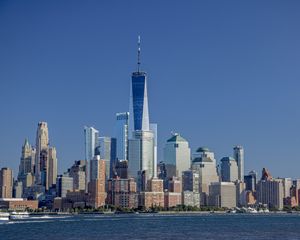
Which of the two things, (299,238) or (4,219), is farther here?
(4,219)

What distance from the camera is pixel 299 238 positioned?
232ft

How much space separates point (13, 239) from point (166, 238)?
54.7 ft

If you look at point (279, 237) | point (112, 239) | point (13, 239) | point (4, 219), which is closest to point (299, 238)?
point (279, 237)

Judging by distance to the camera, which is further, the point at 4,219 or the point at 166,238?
the point at 4,219

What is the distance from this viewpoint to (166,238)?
71500mm

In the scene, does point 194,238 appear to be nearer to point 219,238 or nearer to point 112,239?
point 219,238

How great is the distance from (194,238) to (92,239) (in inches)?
432

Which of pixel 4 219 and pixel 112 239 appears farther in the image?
pixel 4 219

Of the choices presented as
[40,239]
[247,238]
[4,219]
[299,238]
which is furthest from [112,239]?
[4,219]

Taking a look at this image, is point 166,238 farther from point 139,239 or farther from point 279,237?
point 279,237

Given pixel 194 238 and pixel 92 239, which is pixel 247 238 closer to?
pixel 194 238

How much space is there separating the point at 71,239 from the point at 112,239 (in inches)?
169

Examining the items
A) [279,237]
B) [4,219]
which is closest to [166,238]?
[279,237]

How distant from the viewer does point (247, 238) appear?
72812mm
